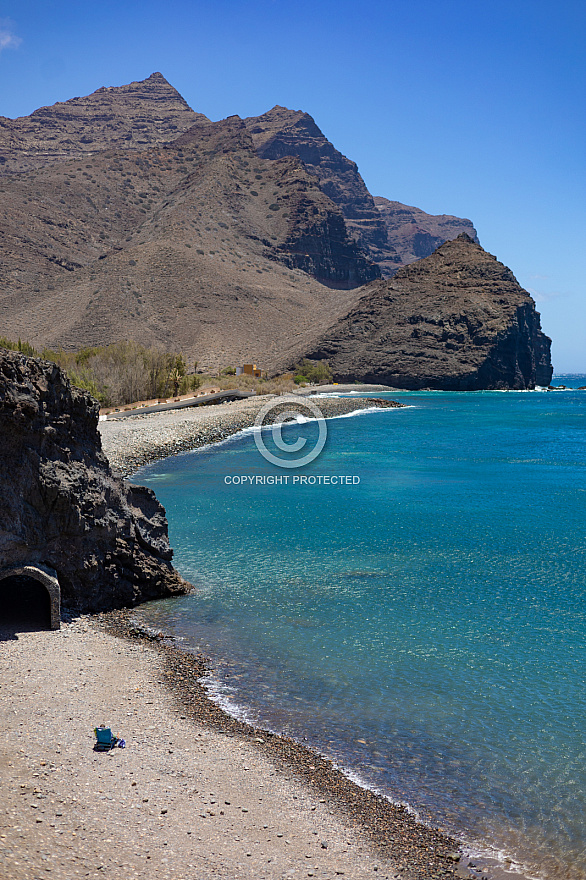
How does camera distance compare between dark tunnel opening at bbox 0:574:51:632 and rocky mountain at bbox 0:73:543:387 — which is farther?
rocky mountain at bbox 0:73:543:387

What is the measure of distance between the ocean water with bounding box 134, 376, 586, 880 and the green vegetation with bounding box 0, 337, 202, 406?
79.0ft

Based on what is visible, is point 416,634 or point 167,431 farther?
point 167,431

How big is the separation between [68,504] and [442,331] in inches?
3972

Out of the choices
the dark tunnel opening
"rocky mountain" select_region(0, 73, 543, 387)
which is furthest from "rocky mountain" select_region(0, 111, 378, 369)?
the dark tunnel opening

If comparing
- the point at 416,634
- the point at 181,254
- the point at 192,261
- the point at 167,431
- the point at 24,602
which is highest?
the point at 181,254

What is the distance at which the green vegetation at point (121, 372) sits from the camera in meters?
47.4

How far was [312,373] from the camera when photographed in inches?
3883

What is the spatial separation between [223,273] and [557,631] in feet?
360

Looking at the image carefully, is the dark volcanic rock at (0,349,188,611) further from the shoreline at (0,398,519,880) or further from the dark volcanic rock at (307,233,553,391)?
the dark volcanic rock at (307,233,553,391)

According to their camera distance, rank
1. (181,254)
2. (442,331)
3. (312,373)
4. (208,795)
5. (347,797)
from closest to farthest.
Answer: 1. (208,795)
2. (347,797)
3. (312,373)
4. (442,331)
5. (181,254)

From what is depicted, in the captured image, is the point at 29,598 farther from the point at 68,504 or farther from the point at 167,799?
the point at 167,799

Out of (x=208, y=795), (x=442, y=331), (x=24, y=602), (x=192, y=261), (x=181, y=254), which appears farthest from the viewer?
(x=181, y=254)

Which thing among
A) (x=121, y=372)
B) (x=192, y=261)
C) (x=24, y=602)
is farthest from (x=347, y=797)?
(x=192, y=261)

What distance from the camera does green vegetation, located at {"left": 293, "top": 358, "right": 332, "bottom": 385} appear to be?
3829 inches
